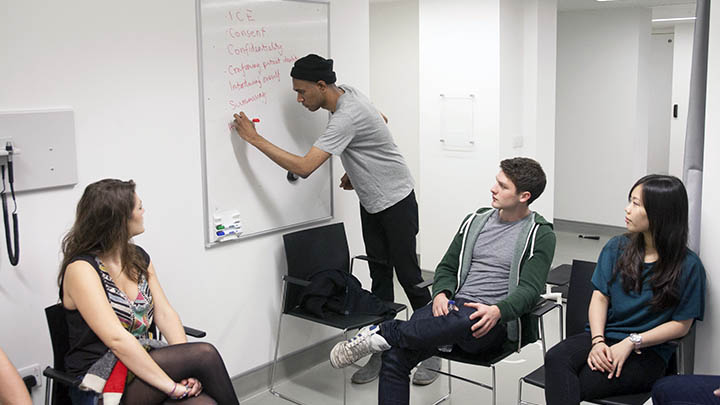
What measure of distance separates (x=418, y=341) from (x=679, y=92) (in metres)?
9.32

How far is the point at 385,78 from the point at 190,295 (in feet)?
11.3

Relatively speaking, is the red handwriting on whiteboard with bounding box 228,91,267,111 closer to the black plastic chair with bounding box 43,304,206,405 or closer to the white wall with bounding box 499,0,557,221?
the black plastic chair with bounding box 43,304,206,405

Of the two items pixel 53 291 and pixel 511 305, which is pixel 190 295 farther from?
pixel 511 305

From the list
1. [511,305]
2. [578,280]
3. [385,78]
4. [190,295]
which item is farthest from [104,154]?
[385,78]

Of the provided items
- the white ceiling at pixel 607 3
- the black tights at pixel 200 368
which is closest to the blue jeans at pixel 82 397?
the black tights at pixel 200 368

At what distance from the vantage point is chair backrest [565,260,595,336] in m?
3.03

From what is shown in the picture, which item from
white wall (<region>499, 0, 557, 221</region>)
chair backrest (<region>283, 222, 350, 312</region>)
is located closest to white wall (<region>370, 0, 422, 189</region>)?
white wall (<region>499, 0, 557, 221</region>)

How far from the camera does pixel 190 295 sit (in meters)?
3.34

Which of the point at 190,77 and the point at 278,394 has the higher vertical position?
→ the point at 190,77

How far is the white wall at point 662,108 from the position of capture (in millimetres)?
10375

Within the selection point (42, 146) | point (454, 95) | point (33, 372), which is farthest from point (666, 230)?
point (454, 95)

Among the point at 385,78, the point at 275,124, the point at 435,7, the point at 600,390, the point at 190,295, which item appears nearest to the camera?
the point at 600,390

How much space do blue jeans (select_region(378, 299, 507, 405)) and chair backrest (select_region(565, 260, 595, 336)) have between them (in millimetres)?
284

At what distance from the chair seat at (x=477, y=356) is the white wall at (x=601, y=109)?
4.71 metres
